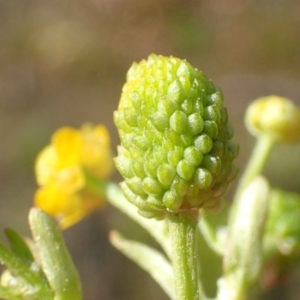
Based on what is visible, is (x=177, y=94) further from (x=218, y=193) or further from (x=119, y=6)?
(x=119, y=6)

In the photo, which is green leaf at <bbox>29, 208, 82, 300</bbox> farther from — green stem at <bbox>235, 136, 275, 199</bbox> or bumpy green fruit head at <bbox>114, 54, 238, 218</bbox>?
green stem at <bbox>235, 136, 275, 199</bbox>

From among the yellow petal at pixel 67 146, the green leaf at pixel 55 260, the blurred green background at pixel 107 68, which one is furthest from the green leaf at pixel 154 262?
the blurred green background at pixel 107 68

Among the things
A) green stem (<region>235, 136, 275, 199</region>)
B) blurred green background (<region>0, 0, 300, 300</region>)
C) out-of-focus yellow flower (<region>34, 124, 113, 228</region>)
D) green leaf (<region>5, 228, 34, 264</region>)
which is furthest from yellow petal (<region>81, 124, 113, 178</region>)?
blurred green background (<region>0, 0, 300, 300</region>)

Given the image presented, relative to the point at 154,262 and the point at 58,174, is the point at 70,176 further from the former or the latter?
the point at 154,262

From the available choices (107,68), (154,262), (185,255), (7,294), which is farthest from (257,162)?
(107,68)

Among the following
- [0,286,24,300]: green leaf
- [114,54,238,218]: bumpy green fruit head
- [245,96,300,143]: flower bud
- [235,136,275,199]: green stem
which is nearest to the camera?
[114,54,238,218]: bumpy green fruit head

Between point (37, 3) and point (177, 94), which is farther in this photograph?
point (37, 3)

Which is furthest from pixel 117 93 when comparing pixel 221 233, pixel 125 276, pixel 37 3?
pixel 221 233
